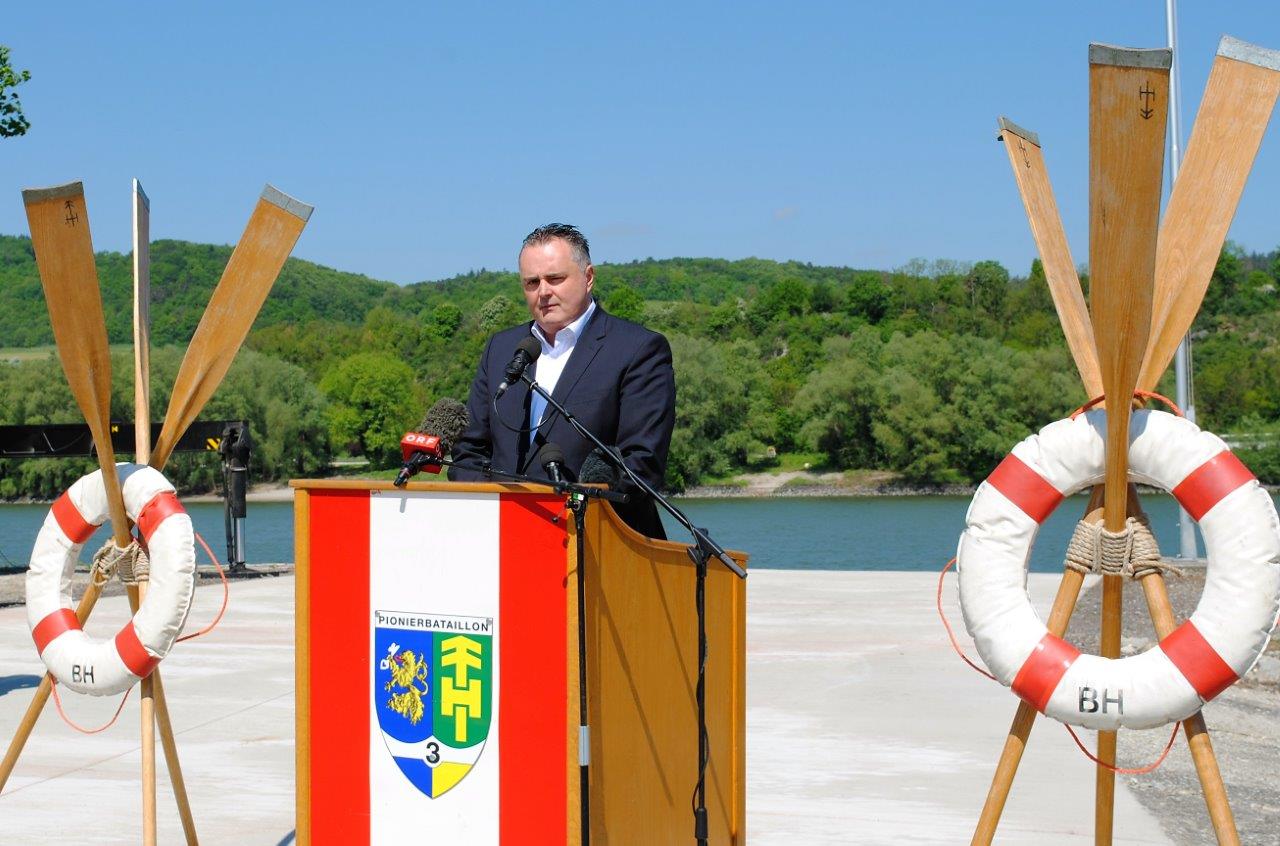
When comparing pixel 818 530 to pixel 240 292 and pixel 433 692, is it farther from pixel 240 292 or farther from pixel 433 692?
pixel 433 692

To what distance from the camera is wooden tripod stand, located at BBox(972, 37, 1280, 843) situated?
3.02 metres

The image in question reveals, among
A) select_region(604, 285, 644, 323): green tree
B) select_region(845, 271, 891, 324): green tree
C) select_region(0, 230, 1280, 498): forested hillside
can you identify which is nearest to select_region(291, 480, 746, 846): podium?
select_region(0, 230, 1280, 498): forested hillside

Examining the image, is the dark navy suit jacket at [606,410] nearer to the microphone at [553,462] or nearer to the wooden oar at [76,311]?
the microphone at [553,462]

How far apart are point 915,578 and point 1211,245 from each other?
11.7 metres

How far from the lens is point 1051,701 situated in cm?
325

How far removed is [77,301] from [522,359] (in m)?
1.53

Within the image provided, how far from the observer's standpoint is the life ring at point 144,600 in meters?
3.98

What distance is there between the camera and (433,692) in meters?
3.02

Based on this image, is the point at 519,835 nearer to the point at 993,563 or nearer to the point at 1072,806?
the point at 993,563

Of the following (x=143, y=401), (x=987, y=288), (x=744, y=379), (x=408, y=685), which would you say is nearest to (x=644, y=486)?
(x=408, y=685)

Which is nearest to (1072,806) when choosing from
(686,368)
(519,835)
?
(519,835)

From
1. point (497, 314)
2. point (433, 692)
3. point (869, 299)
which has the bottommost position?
point (433, 692)

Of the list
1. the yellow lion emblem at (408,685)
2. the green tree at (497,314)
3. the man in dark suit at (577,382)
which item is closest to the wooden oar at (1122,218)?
the man in dark suit at (577,382)

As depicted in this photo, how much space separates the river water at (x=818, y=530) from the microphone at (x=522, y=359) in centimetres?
1716
